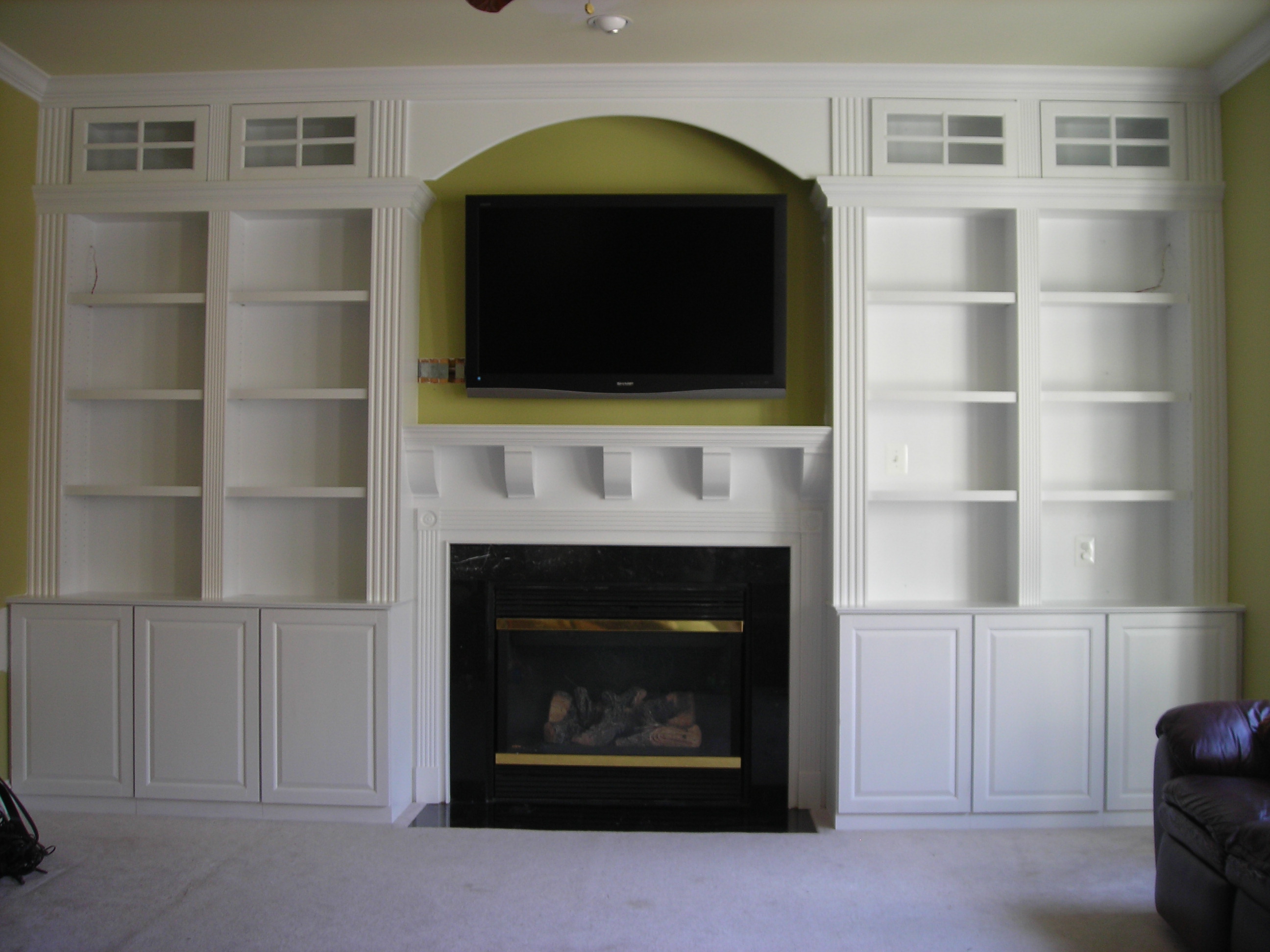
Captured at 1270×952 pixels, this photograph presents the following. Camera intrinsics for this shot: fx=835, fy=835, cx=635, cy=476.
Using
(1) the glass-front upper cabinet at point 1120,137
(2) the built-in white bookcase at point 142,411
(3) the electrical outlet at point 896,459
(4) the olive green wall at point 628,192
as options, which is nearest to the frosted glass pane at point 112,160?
(2) the built-in white bookcase at point 142,411

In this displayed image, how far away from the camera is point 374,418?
305 cm

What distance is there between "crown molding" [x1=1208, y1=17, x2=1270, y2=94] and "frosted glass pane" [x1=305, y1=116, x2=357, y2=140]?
3.10 meters

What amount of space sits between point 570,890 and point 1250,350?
2.89m

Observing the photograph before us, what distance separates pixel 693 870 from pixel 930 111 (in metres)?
2.74

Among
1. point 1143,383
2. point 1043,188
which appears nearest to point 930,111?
point 1043,188

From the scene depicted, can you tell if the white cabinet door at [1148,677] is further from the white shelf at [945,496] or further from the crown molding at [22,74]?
the crown molding at [22,74]

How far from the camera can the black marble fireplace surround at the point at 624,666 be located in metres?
3.17

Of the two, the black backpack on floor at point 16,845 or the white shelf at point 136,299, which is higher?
the white shelf at point 136,299

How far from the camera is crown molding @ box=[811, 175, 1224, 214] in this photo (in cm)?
301

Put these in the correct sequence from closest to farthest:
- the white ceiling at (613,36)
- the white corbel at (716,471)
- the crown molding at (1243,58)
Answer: the white ceiling at (613,36) < the crown molding at (1243,58) < the white corbel at (716,471)

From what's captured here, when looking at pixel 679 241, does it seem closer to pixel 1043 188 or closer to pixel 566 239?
pixel 566 239

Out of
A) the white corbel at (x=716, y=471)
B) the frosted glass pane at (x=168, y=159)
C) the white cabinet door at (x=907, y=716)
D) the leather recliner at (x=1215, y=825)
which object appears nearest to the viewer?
the leather recliner at (x=1215, y=825)

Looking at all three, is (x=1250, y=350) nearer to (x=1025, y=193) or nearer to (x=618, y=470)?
(x=1025, y=193)

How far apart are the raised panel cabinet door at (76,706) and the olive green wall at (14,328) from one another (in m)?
0.11
